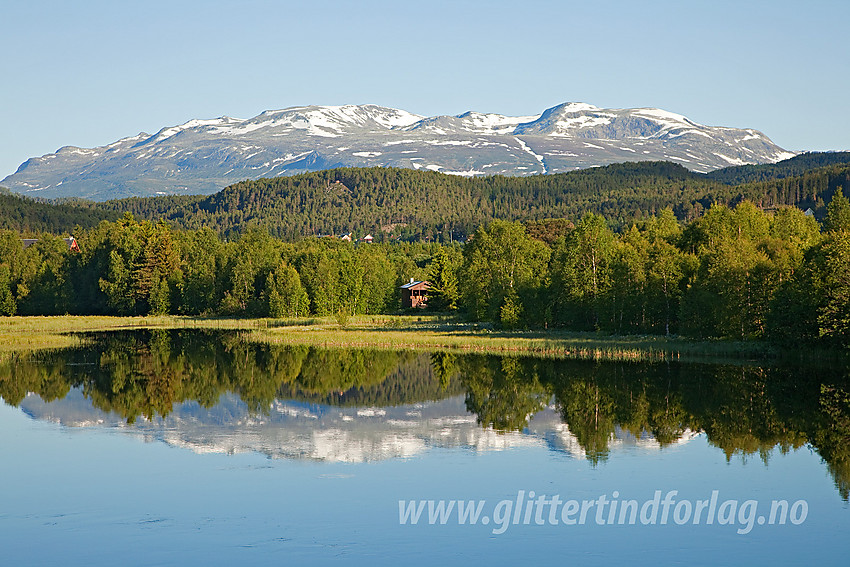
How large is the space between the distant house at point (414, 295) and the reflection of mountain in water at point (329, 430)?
94.4 m

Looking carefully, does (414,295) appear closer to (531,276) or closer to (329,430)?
(531,276)

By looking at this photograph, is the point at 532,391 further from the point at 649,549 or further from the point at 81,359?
the point at 81,359

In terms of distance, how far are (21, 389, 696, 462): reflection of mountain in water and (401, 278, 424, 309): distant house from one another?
310ft

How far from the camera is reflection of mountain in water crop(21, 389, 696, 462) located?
33562 millimetres

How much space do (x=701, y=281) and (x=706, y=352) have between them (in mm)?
9408

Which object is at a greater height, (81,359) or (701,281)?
(701,281)

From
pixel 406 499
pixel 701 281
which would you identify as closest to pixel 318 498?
pixel 406 499

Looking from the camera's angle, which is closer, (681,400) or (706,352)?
(681,400)

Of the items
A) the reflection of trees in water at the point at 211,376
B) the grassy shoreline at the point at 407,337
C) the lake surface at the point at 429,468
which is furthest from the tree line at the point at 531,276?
the reflection of trees in water at the point at 211,376

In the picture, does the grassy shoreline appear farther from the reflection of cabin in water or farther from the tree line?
the reflection of cabin in water

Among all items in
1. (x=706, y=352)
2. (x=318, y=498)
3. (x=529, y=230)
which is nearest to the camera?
(x=318, y=498)

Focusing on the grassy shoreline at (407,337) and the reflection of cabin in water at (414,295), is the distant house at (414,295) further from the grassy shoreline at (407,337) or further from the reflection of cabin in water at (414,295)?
the grassy shoreline at (407,337)

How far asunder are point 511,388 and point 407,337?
28.0m

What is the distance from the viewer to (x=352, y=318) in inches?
4377
